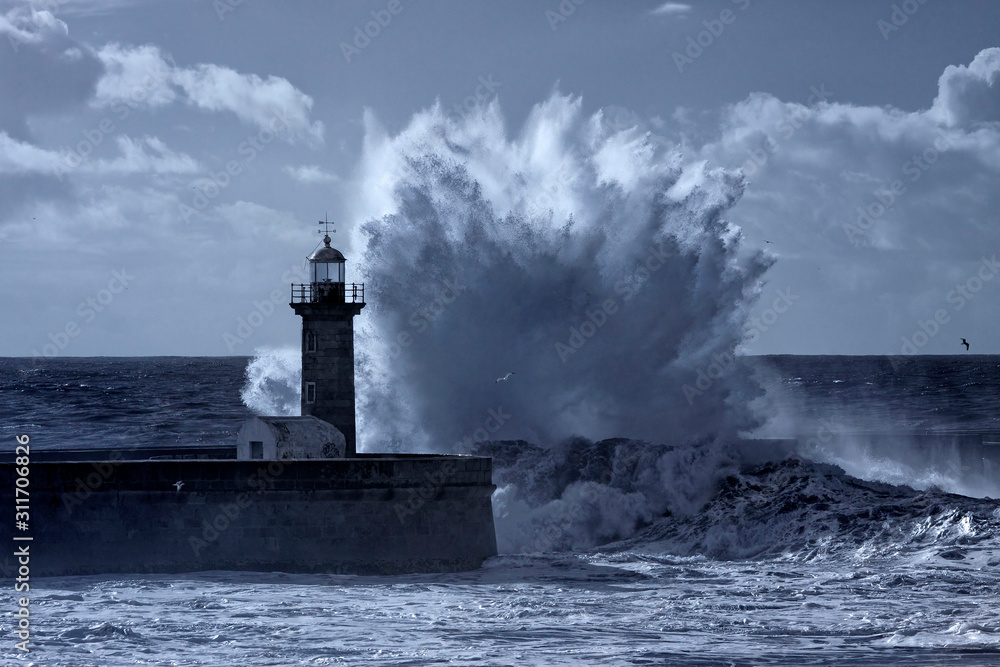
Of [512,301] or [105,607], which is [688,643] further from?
[512,301]

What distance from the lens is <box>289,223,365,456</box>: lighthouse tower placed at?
16.3 m

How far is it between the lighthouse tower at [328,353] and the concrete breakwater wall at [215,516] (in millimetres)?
2030

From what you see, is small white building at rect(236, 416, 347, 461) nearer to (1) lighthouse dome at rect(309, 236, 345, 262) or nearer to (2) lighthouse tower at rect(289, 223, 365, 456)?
(2) lighthouse tower at rect(289, 223, 365, 456)

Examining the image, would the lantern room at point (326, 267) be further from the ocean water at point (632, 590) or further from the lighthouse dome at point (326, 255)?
the ocean water at point (632, 590)

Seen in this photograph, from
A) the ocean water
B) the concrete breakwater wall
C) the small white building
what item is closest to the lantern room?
the small white building

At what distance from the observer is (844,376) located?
72688 mm

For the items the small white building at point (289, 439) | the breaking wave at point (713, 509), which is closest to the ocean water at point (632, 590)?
the breaking wave at point (713, 509)

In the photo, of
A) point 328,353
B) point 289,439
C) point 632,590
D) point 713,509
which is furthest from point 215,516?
point 713,509

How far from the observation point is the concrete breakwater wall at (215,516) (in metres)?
14.0

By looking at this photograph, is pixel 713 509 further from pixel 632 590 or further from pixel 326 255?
pixel 326 255

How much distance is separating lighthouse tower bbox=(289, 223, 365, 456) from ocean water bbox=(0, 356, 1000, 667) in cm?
285

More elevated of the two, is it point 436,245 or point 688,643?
point 436,245

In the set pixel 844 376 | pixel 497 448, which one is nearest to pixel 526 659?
pixel 497 448

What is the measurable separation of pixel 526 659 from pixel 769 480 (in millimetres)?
9781
